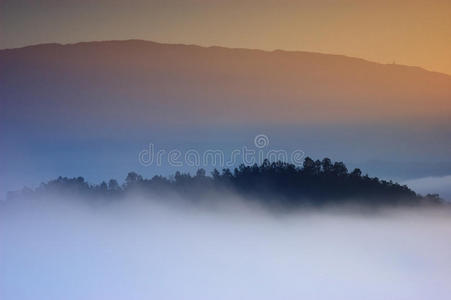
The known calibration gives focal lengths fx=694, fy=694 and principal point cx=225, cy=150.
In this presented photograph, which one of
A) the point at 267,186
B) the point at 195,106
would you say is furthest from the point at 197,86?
the point at 267,186

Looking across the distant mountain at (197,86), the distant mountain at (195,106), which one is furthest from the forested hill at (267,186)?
the distant mountain at (197,86)

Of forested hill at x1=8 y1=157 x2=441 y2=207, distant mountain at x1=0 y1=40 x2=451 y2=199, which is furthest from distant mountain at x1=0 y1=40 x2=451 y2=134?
forested hill at x1=8 y1=157 x2=441 y2=207

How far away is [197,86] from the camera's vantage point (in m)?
3.97

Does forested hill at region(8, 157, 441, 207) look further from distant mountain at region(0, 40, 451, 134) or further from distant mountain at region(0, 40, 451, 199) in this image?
distant mountain at region(0, 40, 451, 134)

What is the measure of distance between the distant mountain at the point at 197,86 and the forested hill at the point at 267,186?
12.1 inches

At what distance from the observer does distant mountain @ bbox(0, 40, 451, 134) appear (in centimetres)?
396

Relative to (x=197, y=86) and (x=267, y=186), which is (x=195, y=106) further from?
(x=267, y=186)

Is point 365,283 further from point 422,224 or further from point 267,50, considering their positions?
point 267,50

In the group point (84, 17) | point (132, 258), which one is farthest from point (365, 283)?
point (84, 17)

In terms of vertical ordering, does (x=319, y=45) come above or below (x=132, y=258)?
above

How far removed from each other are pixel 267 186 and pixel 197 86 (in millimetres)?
697

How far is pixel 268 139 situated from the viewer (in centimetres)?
391

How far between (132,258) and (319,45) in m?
1.61

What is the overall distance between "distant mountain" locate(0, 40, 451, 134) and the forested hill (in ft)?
1.01
